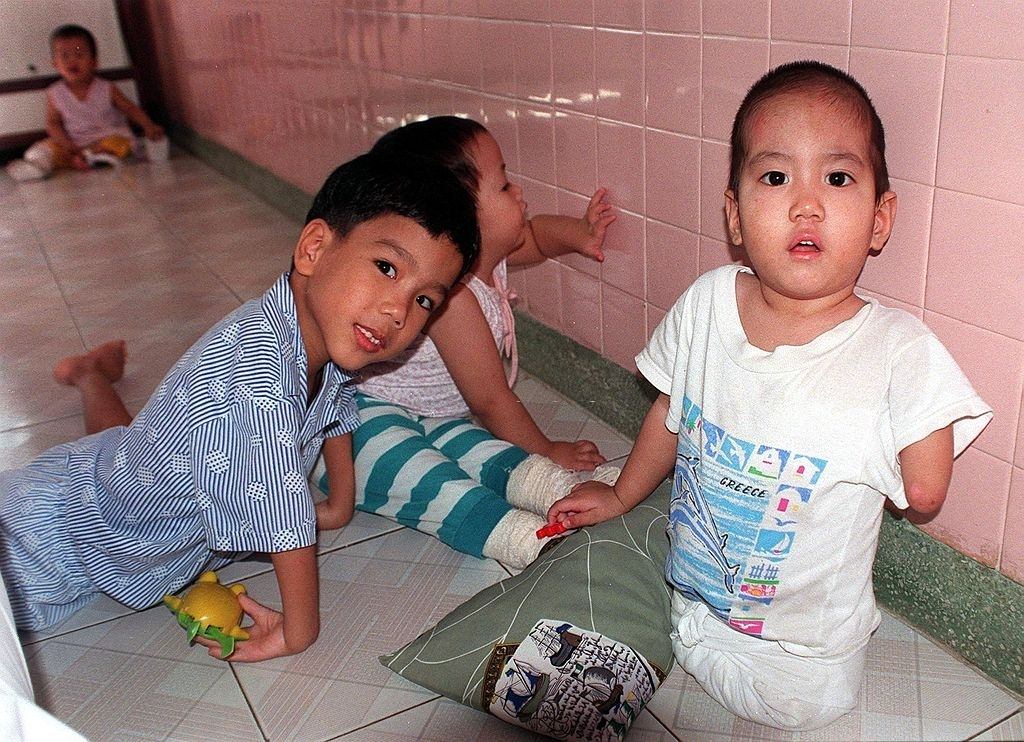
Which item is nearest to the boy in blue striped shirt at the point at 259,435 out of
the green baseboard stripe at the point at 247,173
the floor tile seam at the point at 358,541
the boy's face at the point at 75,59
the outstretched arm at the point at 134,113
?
the floor tile seam at the point at 358,541

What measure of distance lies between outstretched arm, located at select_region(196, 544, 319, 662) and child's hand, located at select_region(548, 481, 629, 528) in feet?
1.00

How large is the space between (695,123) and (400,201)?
41 cm

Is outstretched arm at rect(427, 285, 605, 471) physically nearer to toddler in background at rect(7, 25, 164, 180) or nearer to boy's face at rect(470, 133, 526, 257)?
boy's face at rect(470, 133, 526, 257)

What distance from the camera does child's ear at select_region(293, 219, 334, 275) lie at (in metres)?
1.20

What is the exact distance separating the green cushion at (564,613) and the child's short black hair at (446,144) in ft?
1.89

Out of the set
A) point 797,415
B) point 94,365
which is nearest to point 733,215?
point 797,415

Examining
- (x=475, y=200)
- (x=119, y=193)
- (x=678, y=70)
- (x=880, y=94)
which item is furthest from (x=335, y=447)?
(x=119, y=193)

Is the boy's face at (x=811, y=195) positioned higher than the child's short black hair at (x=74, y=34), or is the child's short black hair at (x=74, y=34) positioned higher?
the boy's face at (x=811, y=195)

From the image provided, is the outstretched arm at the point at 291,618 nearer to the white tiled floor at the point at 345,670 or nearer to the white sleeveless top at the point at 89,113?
the white tiled floor at the point at 345,670

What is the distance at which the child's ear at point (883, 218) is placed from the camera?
3.21ft

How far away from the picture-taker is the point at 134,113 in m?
4.21

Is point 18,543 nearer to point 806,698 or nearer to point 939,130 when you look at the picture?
point 806,698

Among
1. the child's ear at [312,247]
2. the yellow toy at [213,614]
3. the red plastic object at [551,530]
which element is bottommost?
the yellow toy at [213,614]

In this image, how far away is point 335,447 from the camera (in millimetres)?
1434
